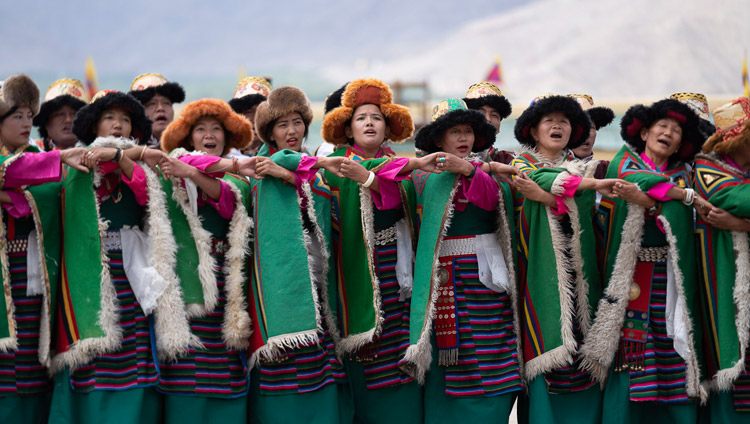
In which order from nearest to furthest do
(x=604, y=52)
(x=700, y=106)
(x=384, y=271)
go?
(x=384, y=271) → (x=700, y=106) → (x=604, y=52)

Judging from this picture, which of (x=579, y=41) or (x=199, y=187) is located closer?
(x=199, y=187)

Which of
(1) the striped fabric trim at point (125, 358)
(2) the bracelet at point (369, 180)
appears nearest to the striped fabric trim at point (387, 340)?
(2) the bracelet at point (369, 180)

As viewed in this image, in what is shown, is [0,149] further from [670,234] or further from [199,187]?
[670,234]

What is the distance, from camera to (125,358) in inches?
167

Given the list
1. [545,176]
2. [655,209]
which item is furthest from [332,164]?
[655,209]

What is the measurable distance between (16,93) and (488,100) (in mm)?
3072

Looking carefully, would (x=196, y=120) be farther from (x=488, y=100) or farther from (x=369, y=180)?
(x=488, y=100)

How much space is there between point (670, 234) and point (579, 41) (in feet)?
105

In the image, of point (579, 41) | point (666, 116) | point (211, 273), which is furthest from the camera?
point (579, 41)

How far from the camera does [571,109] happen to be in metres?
4.78

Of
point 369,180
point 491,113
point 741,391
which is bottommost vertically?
point 741,391

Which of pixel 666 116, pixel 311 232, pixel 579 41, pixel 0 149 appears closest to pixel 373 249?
pixel 311 232

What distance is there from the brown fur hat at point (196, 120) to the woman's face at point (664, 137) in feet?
7.90

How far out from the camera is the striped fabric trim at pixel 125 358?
4.20 m
